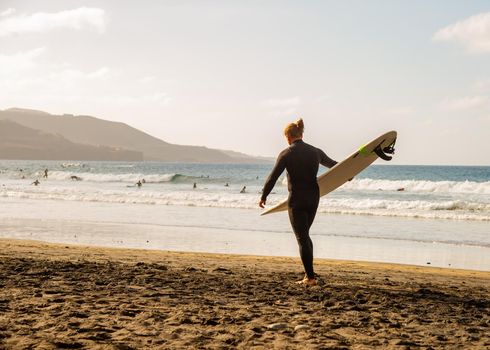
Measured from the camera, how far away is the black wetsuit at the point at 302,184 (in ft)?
22.5

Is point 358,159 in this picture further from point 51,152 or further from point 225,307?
point 51,152

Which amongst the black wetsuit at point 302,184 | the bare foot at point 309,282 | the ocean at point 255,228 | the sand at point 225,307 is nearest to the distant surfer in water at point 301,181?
the black wetsuit at point 302,184

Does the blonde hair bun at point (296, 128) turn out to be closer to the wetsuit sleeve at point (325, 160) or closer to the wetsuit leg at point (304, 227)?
the wetsuit sleeve at point (325, 160)

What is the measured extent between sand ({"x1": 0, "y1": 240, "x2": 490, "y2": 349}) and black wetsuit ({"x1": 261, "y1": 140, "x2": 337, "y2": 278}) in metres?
0.63

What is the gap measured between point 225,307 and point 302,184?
6.23ft

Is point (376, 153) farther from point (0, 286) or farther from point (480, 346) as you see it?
point (0, 286)

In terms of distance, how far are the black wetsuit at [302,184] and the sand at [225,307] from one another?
0.63 metres

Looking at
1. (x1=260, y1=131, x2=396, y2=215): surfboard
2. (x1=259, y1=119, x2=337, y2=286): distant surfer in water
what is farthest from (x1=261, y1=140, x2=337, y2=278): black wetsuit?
(x1=260, y1=131, x2=396, y2=215): surfboard

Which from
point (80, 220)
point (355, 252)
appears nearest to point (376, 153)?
point (355, 252)

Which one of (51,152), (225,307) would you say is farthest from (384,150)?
(51,152)

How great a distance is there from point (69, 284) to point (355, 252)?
7.29m

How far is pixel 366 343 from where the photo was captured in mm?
4473

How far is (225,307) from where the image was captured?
221 inches

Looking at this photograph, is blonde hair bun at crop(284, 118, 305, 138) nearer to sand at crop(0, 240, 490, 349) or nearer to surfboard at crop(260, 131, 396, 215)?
surfboard at crop(260, 131, 396, 215)
